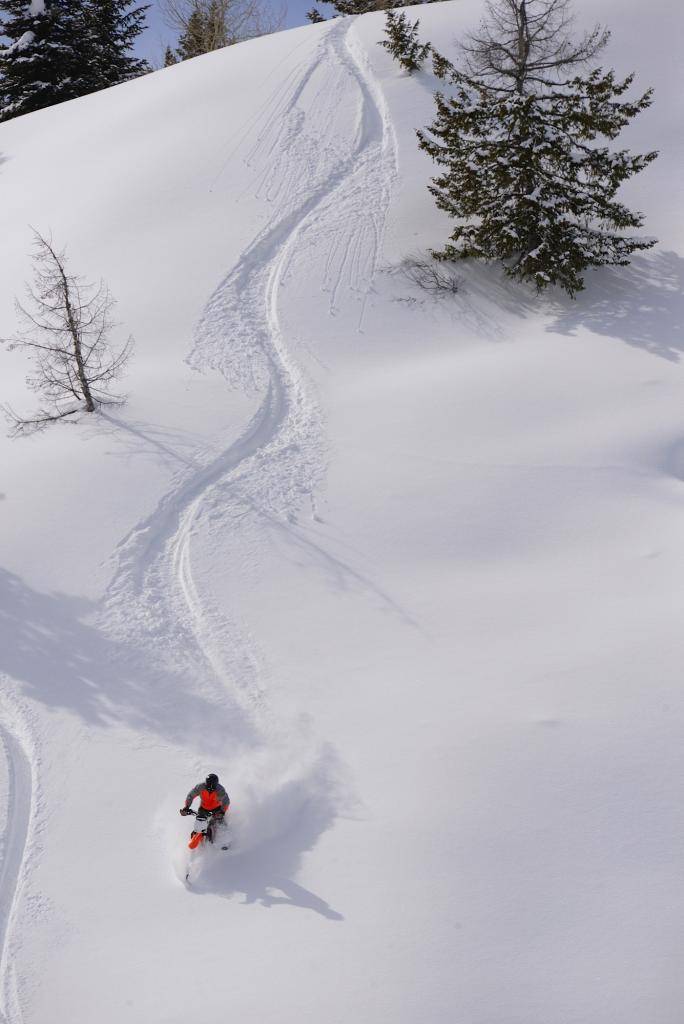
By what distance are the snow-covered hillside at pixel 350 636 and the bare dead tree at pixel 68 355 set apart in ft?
1.96

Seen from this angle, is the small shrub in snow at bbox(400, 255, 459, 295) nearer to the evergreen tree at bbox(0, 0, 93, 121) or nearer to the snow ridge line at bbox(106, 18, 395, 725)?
the snow ridge line at bbox(106, 18, 395, 725)

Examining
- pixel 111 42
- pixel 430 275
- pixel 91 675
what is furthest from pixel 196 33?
pixel 91 675

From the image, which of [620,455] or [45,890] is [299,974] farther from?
[620,455]

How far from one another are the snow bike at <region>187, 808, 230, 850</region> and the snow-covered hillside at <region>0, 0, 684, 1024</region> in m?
0.17

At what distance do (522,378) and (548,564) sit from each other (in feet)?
→ 18.0

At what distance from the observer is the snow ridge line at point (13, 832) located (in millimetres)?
7934

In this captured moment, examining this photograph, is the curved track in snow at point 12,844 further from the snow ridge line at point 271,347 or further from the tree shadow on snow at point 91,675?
the snow ridge line at point 271,347

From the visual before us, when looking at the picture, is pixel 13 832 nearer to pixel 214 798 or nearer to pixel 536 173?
pixel 214 798

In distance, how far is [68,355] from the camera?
16.4 metres

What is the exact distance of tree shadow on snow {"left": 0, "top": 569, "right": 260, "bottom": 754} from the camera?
34.5 feet

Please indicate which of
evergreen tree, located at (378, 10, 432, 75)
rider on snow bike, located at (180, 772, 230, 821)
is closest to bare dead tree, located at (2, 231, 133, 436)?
rider on snow bike, located at (180, 772, 230, 821)

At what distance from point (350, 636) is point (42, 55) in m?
34.4

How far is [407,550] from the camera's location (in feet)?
41.8

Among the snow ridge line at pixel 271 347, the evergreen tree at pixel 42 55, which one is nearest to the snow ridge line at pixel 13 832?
the snow ridge line at pixel 271 347
